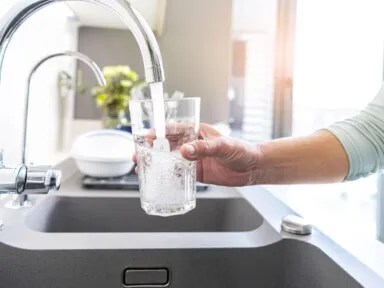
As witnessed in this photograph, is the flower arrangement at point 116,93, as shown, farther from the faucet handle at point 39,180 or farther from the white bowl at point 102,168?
the faucet handle at point 39,180

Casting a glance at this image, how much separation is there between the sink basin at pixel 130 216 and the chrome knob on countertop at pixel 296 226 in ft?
0.74

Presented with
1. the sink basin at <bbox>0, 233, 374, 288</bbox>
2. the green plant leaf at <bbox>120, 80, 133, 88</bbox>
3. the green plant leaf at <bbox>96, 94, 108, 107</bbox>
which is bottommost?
the sink basin at <bbox>0, 233, 374, 288</bbox>

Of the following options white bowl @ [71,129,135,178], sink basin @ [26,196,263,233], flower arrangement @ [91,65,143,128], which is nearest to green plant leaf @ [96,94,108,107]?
flower arrangement @ [91,65,143,128]

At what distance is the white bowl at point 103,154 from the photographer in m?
0.97

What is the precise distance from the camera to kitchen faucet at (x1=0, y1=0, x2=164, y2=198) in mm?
456

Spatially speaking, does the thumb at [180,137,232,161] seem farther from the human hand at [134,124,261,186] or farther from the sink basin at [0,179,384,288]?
the sink basin at [0,179,384,288]

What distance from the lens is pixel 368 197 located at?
52.5 inches

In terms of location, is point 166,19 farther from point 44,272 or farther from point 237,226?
point 44,272

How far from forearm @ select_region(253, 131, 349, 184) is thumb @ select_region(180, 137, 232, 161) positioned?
0.11 metres

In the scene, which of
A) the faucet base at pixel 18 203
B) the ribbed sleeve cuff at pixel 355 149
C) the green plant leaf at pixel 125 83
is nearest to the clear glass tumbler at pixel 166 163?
the ribbed sleeve cuff at pixel 355 149

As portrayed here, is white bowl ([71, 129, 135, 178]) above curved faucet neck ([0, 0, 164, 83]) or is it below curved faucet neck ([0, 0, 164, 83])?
below

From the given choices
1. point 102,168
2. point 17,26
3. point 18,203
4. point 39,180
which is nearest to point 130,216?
point 102,168

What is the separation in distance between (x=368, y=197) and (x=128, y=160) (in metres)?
0.91

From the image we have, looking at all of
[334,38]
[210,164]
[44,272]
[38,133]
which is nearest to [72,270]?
[44,272]
